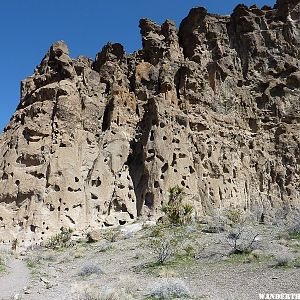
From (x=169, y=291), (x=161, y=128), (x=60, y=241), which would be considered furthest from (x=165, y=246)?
(x=161, y=128)

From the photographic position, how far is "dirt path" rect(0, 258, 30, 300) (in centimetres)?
1236

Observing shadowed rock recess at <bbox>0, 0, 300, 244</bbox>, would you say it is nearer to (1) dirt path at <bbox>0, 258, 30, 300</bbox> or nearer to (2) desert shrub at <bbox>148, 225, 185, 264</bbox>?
(2) desert shrub at <bbox>148, 225, 185, 264</bbox>

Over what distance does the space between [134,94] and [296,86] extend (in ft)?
63.3

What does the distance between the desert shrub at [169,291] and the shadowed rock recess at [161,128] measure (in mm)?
24554

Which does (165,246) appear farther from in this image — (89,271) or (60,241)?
(60,241)

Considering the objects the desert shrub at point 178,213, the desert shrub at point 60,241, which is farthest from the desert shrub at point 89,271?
the desert shrub at point 178,213

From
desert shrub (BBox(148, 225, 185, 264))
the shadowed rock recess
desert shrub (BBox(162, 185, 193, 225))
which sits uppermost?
the shadowed rock recess

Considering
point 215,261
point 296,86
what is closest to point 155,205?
point 215,261

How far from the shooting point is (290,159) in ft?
143

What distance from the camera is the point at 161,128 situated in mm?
39875

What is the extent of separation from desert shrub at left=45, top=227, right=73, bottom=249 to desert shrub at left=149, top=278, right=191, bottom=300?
1959 cm

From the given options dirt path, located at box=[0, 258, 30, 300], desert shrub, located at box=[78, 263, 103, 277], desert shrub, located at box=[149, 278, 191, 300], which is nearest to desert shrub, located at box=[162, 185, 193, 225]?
dirt path, located at box=[0, 258, 30, 300]

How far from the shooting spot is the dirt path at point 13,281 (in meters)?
12.4

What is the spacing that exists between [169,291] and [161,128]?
97.3 ft
